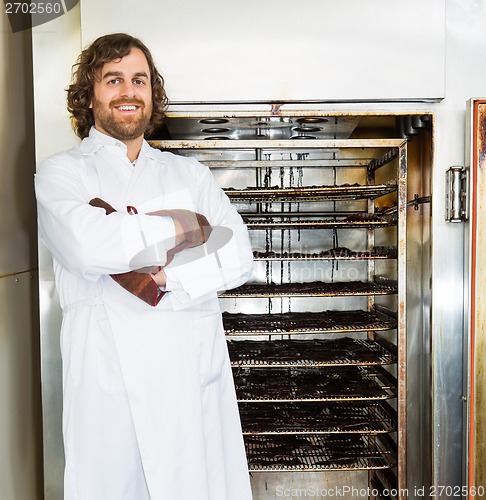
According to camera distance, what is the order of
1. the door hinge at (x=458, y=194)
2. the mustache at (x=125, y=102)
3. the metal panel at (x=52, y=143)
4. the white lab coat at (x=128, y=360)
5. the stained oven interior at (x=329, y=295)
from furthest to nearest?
the stained oven interior at (x=329, y=295)
the door hinge at (x=458, y=194)
the metal panel at (x=52, y=143)
the mustache at (x=125, y=102)
the white lab coat at (x=128, y=360)

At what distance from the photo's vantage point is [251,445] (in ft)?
9.57

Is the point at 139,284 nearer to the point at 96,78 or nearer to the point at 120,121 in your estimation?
the point at 120,121

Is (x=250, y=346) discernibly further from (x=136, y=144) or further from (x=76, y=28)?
(x=76, y=28)

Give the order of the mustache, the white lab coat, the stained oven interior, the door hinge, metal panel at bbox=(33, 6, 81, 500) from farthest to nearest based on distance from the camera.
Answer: the stained oven interior < the door hinge < metal panel at bbox=(33, 6, 81, 500) < the mustache < the white lab coat

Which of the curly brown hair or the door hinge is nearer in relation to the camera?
the curly brown hair

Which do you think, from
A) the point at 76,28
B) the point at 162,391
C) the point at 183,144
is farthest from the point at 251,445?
the point at 76,28

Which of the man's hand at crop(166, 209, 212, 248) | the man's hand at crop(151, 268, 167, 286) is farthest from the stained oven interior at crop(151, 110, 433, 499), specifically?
the man's hand at crop(151, 268, 167, 286)

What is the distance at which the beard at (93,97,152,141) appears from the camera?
1.89m

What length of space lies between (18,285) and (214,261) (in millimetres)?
790

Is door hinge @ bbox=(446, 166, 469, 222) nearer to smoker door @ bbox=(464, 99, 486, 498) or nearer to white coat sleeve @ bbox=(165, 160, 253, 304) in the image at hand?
smoker door @ bbox=(464, 99, 486, 498)

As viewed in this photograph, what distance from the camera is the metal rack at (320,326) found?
99.2 inches

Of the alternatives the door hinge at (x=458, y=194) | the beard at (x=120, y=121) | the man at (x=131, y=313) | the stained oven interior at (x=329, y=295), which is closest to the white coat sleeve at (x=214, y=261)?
the man at (x=131, y=313)

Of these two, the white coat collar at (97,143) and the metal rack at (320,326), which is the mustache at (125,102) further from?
the metal rack at (320,326)

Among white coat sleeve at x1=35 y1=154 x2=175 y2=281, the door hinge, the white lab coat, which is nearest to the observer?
white coat sleeve at x1=35 y1=154 x2=175 y2=281
